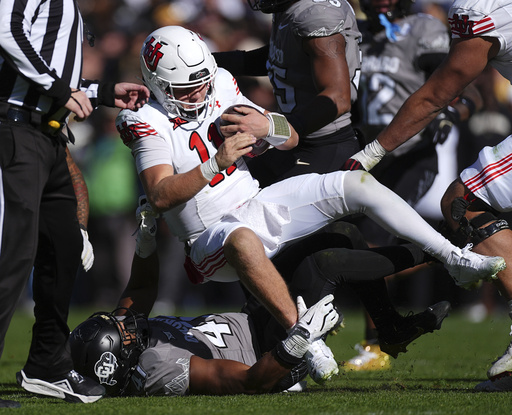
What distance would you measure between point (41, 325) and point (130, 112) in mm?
1084

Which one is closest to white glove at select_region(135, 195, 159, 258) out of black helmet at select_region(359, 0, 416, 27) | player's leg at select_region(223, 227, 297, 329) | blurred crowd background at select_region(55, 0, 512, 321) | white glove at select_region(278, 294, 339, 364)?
player's leg at select_region(223, 227, 297, 329)

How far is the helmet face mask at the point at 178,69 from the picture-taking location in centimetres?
417

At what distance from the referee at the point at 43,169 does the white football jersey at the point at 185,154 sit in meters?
0.16

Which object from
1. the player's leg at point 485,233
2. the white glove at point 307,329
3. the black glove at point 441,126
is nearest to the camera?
the white glove at point 307,329

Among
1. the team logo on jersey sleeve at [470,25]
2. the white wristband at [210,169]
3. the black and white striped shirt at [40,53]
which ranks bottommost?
the white wristband at [210,169]

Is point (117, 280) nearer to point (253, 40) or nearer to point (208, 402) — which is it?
point (253, 40)

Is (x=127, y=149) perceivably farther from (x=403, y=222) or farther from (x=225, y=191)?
(x=403, y=222)

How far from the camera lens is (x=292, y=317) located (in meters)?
3.74

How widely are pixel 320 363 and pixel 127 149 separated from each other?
5.47 meters

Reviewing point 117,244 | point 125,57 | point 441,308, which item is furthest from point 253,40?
point 441,308

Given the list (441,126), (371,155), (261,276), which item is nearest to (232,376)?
(261,276)

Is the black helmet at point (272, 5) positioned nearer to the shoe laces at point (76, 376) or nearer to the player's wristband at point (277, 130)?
the player's wristband at point (277, 130)

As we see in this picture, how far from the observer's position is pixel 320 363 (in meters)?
3.58

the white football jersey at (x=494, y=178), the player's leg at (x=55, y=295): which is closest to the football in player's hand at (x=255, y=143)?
the player's leg at (x=55, y=295)
